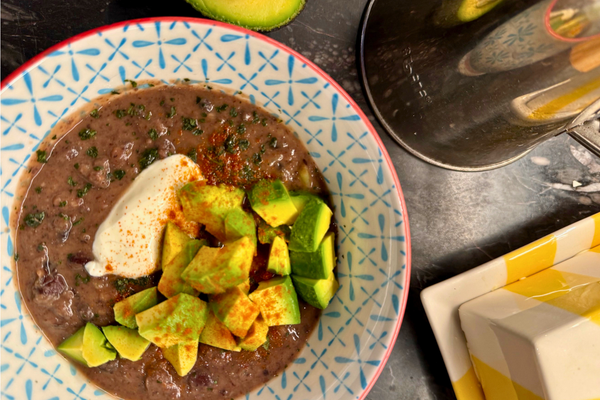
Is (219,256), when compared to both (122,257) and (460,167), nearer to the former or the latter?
(122,257)

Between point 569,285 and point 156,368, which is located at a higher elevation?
point 156,368

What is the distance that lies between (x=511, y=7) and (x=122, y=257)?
1516mm

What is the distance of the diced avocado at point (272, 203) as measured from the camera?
5.07ft

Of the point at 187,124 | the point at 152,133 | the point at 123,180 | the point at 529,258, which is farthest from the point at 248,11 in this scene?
the point at 529,258

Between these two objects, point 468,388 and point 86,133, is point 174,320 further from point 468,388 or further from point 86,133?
point 468,388

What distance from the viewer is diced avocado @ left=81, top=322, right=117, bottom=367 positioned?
1.61 metres

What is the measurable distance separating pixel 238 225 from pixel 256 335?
0.42 metres

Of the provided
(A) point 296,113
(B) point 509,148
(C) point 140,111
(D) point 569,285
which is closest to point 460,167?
(B) point 509,148

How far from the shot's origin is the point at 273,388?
1.70 meters

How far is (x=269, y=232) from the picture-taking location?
1607 mm

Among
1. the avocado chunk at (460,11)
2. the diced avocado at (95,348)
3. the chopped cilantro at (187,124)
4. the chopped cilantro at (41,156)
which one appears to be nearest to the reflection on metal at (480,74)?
the avocado chunk at (460,11)

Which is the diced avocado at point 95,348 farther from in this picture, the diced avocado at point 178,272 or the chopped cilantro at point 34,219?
the chopped cilantro at point 34,219

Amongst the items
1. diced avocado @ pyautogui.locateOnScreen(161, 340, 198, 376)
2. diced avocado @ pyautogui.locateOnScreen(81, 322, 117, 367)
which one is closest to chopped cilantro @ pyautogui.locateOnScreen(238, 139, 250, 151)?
diced avocado @ pyautogui.locateOnScreen(161, 340, 198, 376)

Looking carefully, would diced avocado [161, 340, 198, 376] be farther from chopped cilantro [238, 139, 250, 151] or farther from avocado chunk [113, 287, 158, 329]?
chopped cilantro [238, 139, 250, 151]
